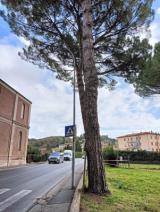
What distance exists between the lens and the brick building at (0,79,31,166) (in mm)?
25125

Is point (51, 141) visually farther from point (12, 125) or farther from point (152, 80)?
point (152, 80)

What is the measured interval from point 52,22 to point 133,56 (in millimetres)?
4040

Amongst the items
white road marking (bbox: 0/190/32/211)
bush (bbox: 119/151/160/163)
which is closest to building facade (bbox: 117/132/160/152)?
bush (bbox: 119/151/160/163)

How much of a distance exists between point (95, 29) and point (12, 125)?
19.2m

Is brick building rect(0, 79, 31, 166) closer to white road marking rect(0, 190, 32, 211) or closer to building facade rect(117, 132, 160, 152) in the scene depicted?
white road marking rect(0, 190, 32, 211)

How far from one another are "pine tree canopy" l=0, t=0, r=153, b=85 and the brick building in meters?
14.0

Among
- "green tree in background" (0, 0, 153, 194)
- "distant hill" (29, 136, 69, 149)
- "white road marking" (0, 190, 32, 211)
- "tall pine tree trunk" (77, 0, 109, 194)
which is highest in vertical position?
"distant hill" (29, 136, 69, 149)

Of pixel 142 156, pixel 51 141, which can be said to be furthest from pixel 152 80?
pixel 51 141

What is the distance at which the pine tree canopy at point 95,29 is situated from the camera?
1053 centimetres

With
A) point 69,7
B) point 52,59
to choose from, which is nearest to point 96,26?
point 69,7

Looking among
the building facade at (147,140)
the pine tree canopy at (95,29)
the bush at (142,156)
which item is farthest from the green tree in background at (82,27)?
the building facade at (147,140)

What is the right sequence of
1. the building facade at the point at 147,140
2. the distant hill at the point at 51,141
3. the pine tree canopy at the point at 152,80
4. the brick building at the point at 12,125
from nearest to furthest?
the pine tree canopy at the point at 152,80, the brick building at the point at 12,125, the distant hill at the point at 51,141, the building facade at the point at 147,140

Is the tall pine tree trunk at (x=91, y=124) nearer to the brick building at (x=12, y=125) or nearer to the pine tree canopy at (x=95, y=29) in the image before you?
the pine tree canopy at (x=95, y=29)

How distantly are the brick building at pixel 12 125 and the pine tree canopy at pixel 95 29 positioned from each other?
46.0 feet
